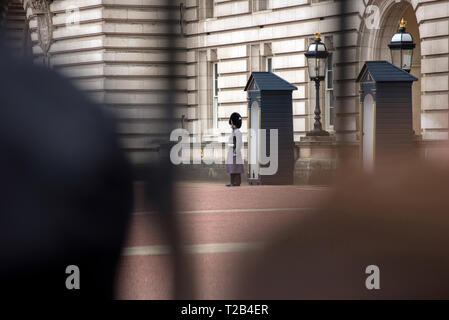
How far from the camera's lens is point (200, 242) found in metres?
1.37

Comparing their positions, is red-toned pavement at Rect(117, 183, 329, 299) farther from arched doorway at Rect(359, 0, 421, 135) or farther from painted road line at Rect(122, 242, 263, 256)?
arched doorway at Rect(359, 0, 421, 135)

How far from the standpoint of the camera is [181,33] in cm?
103

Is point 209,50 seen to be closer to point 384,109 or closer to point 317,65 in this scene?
point 317,65

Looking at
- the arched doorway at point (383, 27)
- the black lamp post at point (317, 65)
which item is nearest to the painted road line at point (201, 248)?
the black lamp post at point (317, 65)

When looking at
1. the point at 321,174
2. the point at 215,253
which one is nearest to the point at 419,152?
the point at 321,174

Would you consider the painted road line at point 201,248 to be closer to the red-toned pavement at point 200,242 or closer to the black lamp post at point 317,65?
the red-toned pavement at point 200,242

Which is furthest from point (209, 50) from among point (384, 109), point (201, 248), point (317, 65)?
point (384, 109)

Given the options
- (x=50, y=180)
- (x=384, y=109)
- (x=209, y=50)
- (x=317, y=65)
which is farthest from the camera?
(x=384, y=109)

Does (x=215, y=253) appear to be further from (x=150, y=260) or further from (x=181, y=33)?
(x=181, y=33)

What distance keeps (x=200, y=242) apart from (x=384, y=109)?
63 centimetres

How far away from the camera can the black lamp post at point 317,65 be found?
1.21 m

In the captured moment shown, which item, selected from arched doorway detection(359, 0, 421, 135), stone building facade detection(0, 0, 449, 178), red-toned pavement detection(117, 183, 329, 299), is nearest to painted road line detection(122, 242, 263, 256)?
red-toned pavement detection(117, 183, 329, 299)

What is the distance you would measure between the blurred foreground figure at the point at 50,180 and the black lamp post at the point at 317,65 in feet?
1.01
